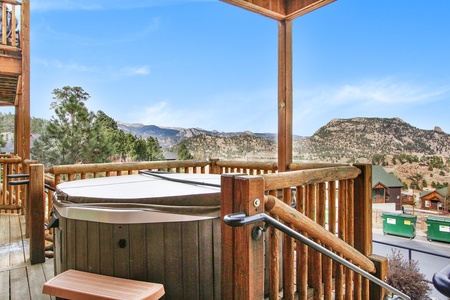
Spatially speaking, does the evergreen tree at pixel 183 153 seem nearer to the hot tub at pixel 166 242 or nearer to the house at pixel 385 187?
the house at pixel 385 187

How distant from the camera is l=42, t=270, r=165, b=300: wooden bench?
1394 mm

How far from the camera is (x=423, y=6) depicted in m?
5.68

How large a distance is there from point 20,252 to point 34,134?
11782 millimetres

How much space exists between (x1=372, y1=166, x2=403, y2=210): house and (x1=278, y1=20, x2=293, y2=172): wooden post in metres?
1.27

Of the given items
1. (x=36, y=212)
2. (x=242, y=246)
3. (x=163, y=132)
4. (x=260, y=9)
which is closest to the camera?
(x=242, y=246)

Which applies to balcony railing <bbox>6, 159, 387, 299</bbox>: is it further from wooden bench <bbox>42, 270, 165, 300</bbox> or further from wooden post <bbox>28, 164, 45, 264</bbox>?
wooden bench <bbox>42, 270, 165, 300</bbox>

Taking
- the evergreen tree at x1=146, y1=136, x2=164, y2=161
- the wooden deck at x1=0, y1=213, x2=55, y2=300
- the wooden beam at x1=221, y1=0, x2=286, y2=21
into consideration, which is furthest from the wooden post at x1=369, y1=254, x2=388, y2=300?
the evergreen tree at x1=146, y1=136, x2=164, y2=161

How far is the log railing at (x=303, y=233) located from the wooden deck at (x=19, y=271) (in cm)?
179

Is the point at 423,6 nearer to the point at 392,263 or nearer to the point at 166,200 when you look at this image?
the point at 392,263

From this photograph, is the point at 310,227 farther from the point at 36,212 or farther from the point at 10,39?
the point at 10,39

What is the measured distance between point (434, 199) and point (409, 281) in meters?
1.27

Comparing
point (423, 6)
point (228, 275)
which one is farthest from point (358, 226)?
point (423, 6)

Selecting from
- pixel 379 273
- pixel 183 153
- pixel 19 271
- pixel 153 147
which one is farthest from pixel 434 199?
pixel 153 147

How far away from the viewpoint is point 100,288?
4.78ft
